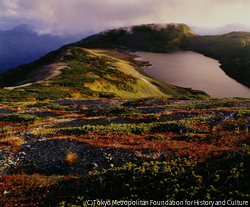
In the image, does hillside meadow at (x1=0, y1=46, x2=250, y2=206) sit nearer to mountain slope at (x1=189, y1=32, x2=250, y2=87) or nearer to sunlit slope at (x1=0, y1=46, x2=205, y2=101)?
sunlit slope at (x1=0, y1=46, x2=205, y2=101)

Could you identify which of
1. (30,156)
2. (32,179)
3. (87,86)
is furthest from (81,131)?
(87,86)

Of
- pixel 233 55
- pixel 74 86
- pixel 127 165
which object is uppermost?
pixel 233 55

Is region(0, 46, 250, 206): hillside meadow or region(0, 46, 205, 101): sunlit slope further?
region(0, 46, 205, 101): sunlit slope

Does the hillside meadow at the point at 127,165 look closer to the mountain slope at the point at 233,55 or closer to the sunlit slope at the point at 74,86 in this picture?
the sunlit slope at the point at 74,86

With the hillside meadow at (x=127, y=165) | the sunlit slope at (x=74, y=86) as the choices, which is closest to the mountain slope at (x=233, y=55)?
the sunlit slope at (x=74, y=86)

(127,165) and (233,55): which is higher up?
(233,55)

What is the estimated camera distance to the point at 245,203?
4.13 metres

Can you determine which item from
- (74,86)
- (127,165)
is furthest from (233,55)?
(127,165)

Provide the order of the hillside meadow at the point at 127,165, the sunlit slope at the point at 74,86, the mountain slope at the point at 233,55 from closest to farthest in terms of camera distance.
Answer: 1. the hillside meadow at the point at 127,165
2. the sunlit slope at the point at 74,86
3. the mountain slope at the point at 233,55

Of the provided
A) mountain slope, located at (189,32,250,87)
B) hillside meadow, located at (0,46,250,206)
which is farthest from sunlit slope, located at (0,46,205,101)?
mountain slope, located at (189,32,250,87)

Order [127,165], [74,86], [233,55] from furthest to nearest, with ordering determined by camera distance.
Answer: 1. [233,55]
2. [74,86]
3. [127,165]

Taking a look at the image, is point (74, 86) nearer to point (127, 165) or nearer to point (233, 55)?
point (127, 165)

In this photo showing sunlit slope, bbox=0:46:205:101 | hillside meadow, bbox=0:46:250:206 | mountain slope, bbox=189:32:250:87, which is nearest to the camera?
hillside meadow, bbox=0:46:250:206

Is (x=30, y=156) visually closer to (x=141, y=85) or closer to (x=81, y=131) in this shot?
(x=81, y=131)
